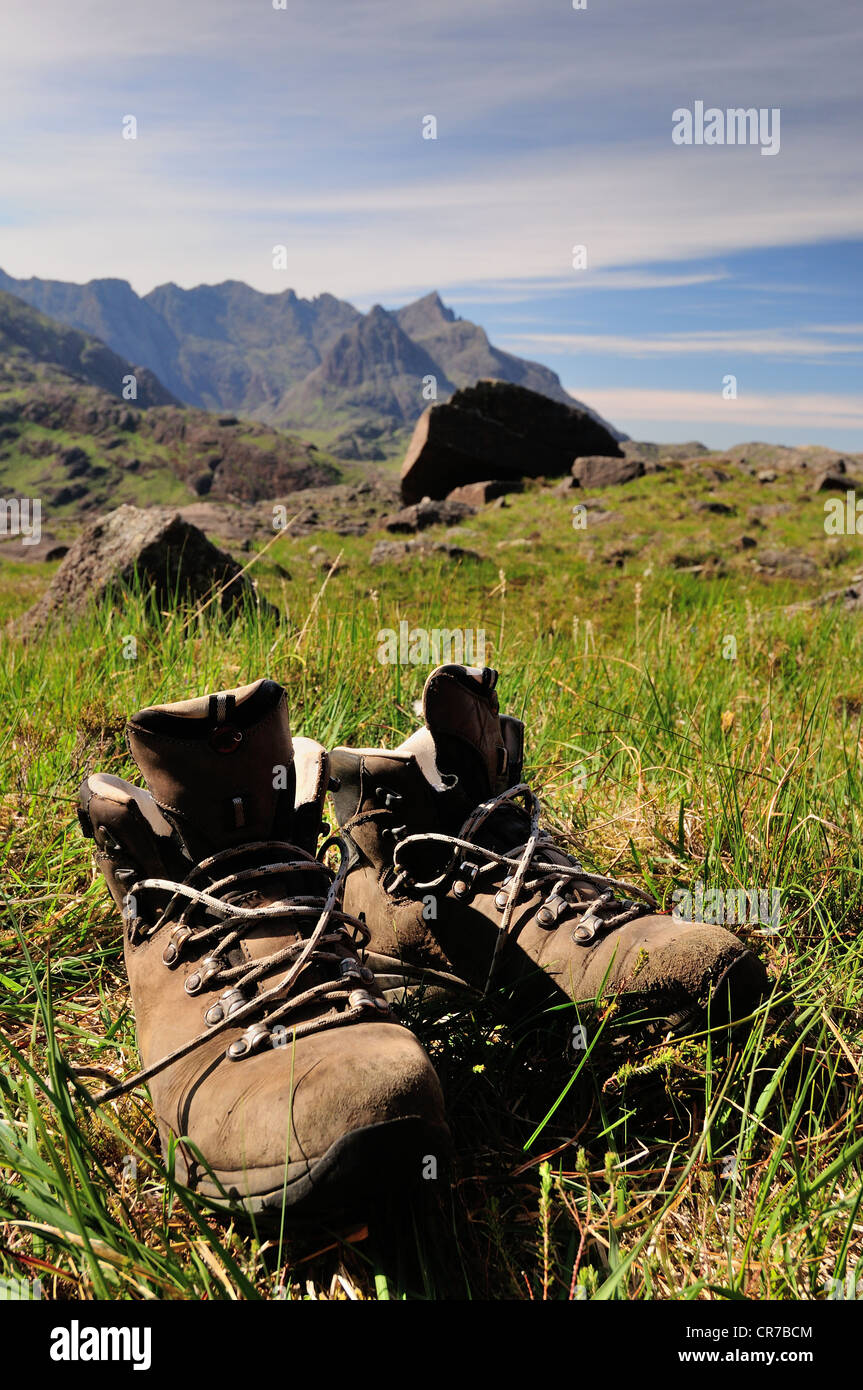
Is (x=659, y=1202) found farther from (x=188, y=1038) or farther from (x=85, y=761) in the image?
(x=85, y=761)

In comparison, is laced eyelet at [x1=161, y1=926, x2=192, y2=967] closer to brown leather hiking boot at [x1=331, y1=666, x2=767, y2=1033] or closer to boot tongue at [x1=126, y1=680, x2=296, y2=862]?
boot tongue at [x1=126, y1=680, x2=296, y2=862]

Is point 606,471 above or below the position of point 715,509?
above

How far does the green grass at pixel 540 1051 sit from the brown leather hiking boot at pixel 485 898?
3.4 inches

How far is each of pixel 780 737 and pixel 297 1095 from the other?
7.43ft

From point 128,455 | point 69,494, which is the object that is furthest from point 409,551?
point 128,455

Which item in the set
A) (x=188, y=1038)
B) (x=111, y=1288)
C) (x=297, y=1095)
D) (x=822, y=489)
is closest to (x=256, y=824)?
(x=188, y=1038)

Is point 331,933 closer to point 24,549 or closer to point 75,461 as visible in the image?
point 24,549

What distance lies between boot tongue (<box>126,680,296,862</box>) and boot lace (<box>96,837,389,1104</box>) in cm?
6

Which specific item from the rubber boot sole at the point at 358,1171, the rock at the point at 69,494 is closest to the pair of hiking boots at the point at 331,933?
the rubber boot sole at the point at 358,1171

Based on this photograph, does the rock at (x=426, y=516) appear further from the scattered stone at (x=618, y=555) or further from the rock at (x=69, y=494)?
the rock at (x=69, y=494)

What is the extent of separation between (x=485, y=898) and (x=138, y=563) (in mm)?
5147

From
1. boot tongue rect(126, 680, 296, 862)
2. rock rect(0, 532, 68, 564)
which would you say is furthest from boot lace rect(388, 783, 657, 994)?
rock rect(0, 532, 68, 564)

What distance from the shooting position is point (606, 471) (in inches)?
845

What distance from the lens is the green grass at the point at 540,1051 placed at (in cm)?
127
